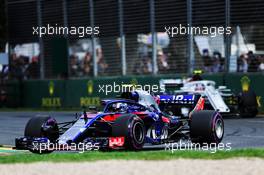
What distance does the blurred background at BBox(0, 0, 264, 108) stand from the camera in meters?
25.1

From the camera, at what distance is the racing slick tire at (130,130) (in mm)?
11195

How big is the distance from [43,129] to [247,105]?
10.6 metres

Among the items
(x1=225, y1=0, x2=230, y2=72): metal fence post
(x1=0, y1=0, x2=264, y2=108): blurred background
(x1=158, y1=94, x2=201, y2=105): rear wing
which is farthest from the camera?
(x1=225, y1=0, x2=230, y2=72): metal fence post

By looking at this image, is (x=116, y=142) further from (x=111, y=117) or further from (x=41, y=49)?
(x=41, y=49)

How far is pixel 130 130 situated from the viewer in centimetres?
1120

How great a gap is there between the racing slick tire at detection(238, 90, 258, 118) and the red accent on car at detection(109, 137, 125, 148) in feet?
34.6

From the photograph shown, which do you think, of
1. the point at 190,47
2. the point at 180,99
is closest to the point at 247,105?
the point at 180,99

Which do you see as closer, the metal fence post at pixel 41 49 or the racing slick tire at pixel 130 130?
the racing slick tire at pixel 130 130

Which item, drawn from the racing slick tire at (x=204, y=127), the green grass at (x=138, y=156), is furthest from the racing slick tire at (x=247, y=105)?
the green grass at (x=138, y=156)

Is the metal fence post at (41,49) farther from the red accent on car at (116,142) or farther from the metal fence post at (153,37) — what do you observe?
the red accent on car at (116,142)

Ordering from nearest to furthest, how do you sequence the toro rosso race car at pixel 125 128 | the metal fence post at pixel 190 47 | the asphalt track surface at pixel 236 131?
the toro rosso race car at pixel 125 128, the asphalt track surface at pixel 236 131, the metal fence post at pixel 190 47

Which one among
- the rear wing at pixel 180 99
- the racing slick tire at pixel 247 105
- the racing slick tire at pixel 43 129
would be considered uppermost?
the rear wing at pixel 180 99

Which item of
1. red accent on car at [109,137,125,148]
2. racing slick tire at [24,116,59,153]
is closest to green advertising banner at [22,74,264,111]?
racing slick tire at [24,116,59,153]

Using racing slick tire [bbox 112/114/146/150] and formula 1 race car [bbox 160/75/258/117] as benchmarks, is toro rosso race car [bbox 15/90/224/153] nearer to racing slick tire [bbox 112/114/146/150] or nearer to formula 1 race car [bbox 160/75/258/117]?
racing slick tire [bbox 112/114/146/150]
